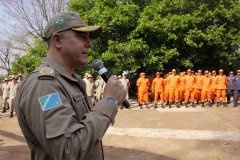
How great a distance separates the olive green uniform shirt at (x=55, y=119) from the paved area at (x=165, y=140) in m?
3.40

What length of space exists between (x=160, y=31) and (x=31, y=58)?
345 inches

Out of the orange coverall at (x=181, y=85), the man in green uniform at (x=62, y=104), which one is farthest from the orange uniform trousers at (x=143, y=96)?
the man in green uniform at (x=62, y=104)

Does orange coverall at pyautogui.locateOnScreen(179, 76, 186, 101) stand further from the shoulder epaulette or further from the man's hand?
the shoulder epaulette

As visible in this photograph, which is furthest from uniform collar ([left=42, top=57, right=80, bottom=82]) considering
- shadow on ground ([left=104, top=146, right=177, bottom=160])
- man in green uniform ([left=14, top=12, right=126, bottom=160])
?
shadow on ground ([left=104, top=146, right=177, bottom=160])

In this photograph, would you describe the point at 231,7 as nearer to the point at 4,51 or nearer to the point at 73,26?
the point at 73,26

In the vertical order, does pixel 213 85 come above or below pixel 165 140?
above

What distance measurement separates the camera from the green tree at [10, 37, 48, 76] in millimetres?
14556

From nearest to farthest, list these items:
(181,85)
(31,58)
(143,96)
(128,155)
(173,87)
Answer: (128,155)
(143,96)
(173,87)
(181,85)
(31,58)

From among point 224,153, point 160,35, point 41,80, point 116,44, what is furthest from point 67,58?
point 160,35

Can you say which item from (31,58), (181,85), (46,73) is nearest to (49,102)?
(46,73)

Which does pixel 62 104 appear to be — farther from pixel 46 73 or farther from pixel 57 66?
pixel 57 66

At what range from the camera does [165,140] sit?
5301mm

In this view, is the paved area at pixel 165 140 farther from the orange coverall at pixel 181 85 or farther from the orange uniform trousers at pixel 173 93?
the orange coverall at pixel 181 85

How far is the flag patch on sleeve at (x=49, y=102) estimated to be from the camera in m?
1.02
